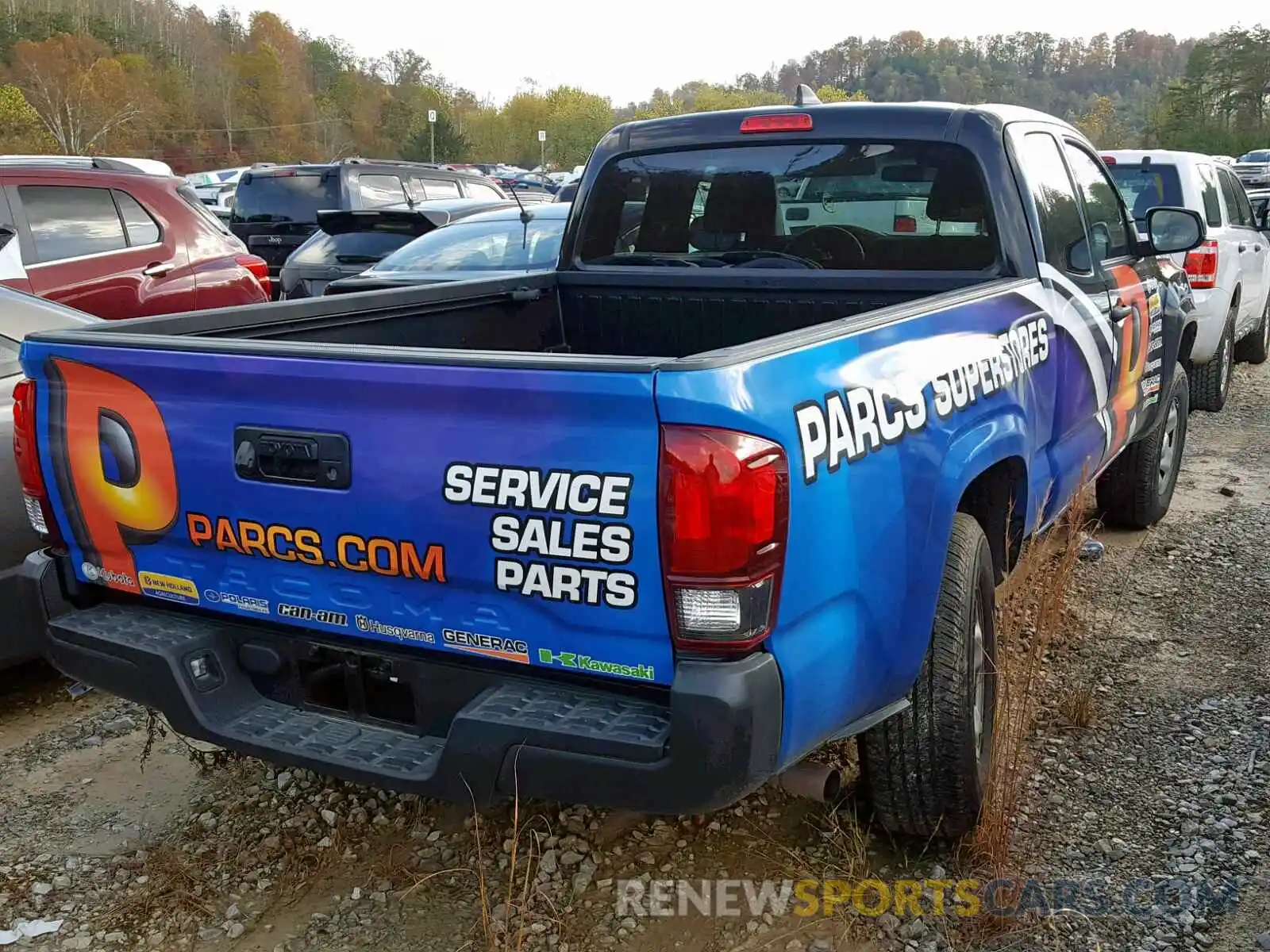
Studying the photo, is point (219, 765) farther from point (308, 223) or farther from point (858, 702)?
point (308, 223)

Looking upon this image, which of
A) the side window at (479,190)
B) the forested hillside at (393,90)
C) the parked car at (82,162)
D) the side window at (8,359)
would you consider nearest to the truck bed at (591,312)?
the side window at (8,359)

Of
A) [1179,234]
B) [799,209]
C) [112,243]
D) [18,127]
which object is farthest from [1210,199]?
[18,127]

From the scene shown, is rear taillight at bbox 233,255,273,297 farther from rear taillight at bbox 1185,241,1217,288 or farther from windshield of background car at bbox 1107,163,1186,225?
rear taillight at bbox 1185,241,1217,288

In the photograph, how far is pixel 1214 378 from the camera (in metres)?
8.49

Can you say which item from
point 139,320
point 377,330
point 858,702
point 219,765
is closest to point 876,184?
point 377,330

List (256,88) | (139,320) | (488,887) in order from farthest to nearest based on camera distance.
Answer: (256,88) → (139,320) → (488,887)

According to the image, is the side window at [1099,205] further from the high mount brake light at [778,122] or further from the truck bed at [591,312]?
the high mount brake light at [778,122]

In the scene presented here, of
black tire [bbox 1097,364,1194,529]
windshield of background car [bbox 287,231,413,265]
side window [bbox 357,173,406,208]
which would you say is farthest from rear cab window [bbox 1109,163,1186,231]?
side window [bbox 357,173,406,208]

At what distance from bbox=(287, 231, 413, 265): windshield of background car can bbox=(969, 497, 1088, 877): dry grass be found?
599 cm

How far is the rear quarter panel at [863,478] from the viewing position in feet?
7.18

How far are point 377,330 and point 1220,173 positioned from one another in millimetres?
7918

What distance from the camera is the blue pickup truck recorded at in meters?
2.17

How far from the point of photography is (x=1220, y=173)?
9133 mm

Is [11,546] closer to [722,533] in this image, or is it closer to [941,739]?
[722,533]
